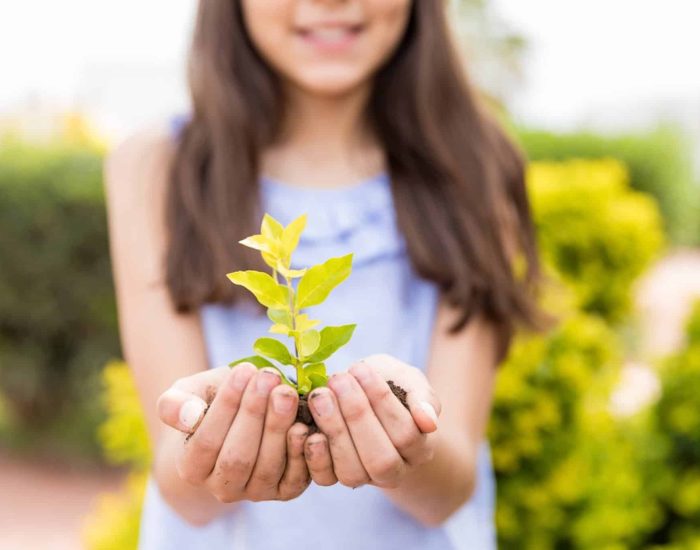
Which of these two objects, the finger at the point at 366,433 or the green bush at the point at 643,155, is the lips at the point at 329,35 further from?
the green bush at the point at 643,155

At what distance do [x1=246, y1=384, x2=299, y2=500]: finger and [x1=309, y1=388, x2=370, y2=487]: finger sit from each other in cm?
3

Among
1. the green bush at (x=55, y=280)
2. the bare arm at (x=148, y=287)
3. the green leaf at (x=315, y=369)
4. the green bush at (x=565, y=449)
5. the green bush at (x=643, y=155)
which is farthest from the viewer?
the green bush at (x=643, y=155)

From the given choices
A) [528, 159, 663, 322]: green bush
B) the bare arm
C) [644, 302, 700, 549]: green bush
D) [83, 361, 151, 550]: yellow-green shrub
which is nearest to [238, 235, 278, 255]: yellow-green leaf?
the bare arm

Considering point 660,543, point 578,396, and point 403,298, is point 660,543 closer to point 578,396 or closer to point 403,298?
point 578,396

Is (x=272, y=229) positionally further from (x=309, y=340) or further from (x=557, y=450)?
(x=557, y=450)

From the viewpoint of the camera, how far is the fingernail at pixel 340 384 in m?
1.14

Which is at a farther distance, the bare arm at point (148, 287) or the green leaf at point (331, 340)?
the bare arm at point (148, 287)

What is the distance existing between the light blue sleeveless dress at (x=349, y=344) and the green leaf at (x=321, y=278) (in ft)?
2.58

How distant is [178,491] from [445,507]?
51 centimetres

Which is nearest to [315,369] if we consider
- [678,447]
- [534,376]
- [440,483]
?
[440,483]

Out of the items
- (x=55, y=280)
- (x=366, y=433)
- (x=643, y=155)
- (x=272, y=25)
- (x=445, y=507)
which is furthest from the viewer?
(x=643, y=155)

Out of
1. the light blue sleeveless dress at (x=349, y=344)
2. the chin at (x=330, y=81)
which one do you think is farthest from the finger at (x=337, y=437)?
the chin at (x=330, y=81)

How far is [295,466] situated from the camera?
1.22 meters

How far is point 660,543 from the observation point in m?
3.16
